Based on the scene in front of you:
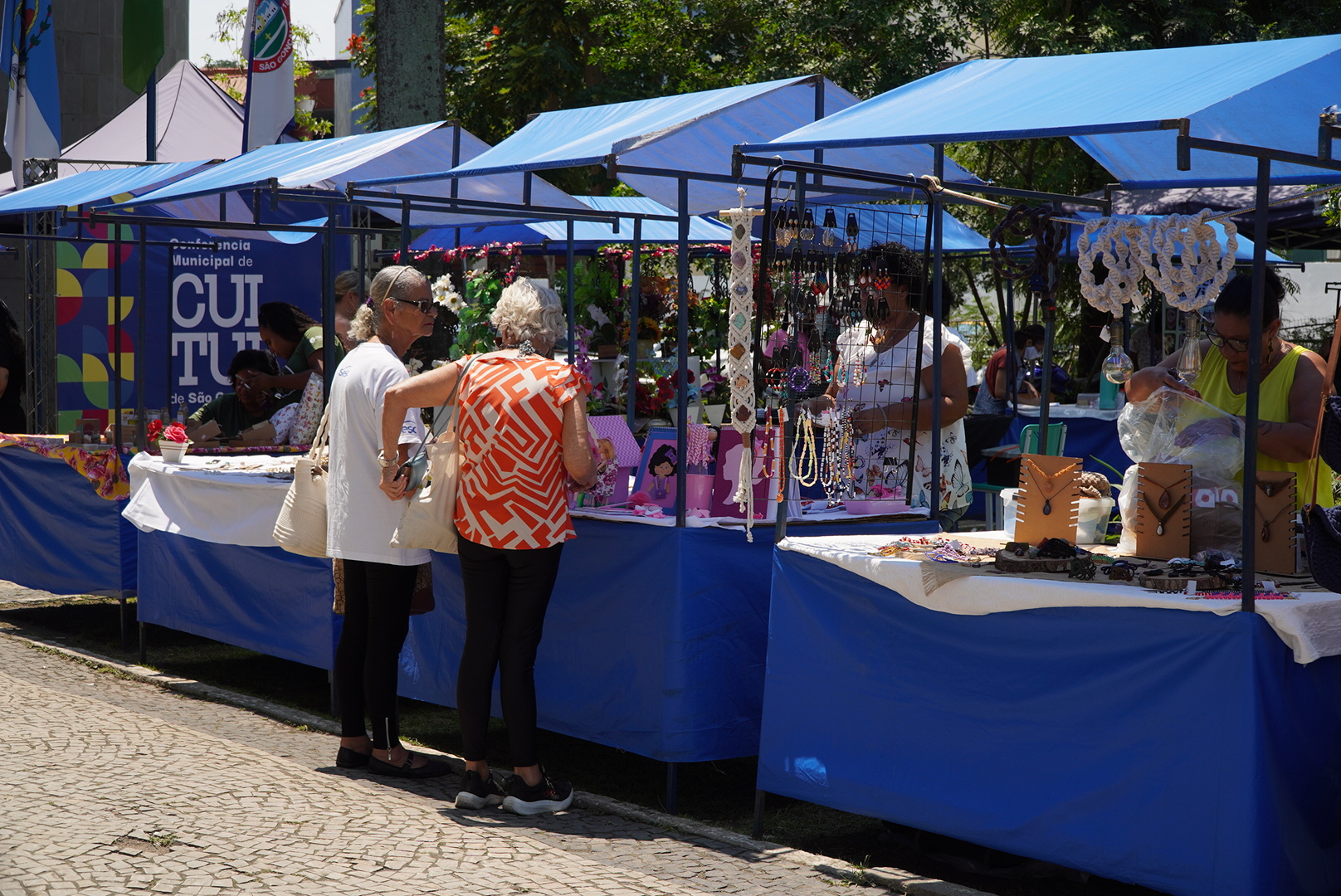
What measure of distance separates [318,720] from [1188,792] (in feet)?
12.2

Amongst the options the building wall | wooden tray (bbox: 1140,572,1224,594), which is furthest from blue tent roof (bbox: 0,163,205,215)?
the building wall

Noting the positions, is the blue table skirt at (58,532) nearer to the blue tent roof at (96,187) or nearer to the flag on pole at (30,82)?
the blue tent roof at (96,187)

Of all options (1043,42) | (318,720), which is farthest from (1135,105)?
(1043,42)

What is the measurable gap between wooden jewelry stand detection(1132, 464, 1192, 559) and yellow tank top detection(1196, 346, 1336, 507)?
37cm

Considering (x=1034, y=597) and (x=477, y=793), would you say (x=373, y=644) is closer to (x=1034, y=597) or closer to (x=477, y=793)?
(x=477, y=793)

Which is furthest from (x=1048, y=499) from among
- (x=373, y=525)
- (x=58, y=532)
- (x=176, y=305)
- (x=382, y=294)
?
(x=176, y=305)

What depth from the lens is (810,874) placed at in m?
3.85

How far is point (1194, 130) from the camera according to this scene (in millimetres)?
3322

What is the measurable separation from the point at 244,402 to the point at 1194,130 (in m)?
5.26

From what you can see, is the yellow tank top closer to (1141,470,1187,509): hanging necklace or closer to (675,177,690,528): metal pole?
(1141,470,1187,509): hanging necklace

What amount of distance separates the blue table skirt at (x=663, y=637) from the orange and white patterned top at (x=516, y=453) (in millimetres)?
378

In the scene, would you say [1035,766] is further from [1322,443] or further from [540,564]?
[540,564]

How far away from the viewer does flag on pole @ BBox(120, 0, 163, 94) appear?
1176 centimetres

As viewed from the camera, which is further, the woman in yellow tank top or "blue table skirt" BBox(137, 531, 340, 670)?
"blue table skirt" BBox(137, 531, 340, 670)
